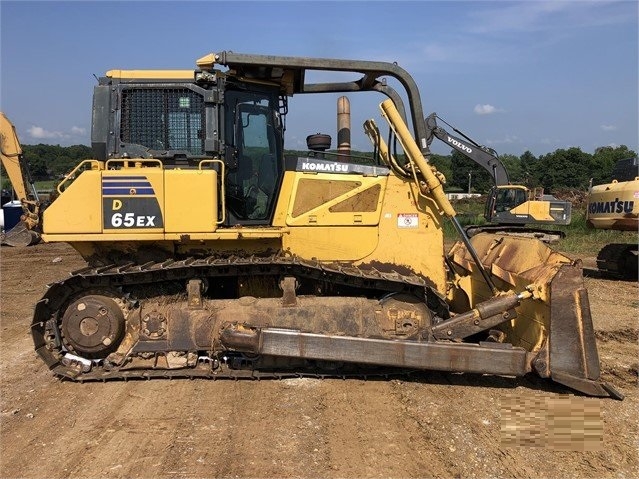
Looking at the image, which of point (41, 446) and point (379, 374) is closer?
point (41, 446)

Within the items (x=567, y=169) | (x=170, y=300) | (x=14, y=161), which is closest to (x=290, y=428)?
(x=170, y=300)

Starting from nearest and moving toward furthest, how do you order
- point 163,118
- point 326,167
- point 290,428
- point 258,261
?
point 290,428 → point 258,261 → point 163,118 → point 326,167

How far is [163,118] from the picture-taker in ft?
18.8

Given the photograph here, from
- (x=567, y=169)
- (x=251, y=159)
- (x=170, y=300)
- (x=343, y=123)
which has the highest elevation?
(x=567, y=169)

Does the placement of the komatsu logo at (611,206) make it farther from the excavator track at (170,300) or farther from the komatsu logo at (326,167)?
the komatsu logo at (326,167)

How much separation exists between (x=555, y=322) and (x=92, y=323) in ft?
14.9

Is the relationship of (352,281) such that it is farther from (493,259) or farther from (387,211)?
(493,259)

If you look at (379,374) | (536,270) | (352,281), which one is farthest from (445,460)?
(536,270)

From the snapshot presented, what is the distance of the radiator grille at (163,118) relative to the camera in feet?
18.8

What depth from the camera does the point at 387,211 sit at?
5.76m

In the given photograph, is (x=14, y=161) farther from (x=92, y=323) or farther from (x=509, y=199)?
(x=509, y=199)

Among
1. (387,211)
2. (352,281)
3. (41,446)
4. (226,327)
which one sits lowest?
(41,446)

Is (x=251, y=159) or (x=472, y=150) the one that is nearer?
(x=251, y=159)

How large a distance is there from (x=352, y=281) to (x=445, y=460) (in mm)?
2044
